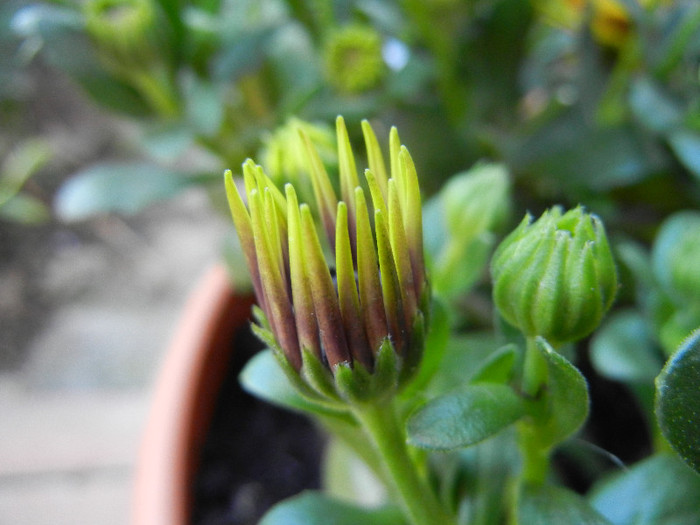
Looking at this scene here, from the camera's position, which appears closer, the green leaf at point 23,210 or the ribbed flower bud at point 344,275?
the ribbed flower bud at point 344,275

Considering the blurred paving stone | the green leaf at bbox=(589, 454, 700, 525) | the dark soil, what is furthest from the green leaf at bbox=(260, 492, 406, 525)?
the blurred paving stone

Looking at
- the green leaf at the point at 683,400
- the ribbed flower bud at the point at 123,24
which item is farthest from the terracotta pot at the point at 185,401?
the green leaf at the point at 683,400

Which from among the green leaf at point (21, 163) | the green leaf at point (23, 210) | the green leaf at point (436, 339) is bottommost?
the green leaf at point (436, 339)

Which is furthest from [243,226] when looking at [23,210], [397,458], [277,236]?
[23,210]

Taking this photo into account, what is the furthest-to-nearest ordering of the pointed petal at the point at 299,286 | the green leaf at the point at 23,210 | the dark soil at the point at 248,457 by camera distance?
the green leaf at the point at 23,210, the dark soil at the point at 248,457, the pointed petal at the point at 299,286

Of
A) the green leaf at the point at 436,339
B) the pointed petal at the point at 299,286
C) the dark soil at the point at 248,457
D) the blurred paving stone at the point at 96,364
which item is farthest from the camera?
the blurred paving stone at the point at 96,364

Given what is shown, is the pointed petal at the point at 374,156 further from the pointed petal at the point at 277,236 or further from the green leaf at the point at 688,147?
the green leaf at the point at 688,147

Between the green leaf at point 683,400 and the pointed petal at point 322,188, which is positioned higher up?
the pointed petal at point 322,188
